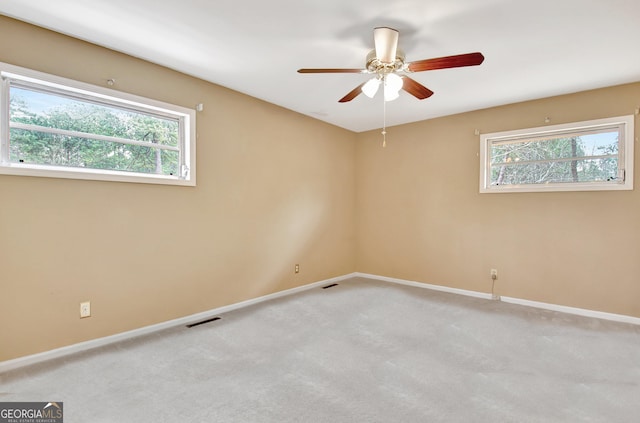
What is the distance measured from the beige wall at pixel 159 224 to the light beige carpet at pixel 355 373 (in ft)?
1.21

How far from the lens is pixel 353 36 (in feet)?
7.89

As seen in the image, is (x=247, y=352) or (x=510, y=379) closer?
(x=510, y=379)

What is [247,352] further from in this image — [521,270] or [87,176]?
[521,270]

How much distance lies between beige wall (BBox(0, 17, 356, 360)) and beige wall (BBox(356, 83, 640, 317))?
39.5 inches

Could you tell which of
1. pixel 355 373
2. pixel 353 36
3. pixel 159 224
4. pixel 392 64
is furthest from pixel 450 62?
pixel 159 224

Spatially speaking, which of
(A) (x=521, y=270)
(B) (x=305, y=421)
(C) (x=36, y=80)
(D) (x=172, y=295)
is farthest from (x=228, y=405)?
(A) (x=521, y=270)

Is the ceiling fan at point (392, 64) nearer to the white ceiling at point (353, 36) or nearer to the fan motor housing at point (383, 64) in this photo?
the fan motor housing at point (383, 64)

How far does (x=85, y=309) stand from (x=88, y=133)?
4.78 feet

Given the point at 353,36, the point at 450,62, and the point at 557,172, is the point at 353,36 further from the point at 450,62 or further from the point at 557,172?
the point at 557,172

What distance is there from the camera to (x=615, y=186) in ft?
10.8

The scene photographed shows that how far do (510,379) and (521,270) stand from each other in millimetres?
2121

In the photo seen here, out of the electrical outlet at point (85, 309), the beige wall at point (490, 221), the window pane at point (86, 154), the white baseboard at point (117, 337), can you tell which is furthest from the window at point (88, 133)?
the beige wall at point (490, 221)

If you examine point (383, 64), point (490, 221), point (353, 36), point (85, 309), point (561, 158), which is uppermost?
point (353, 36)

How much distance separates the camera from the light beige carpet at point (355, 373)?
5.90 ft
